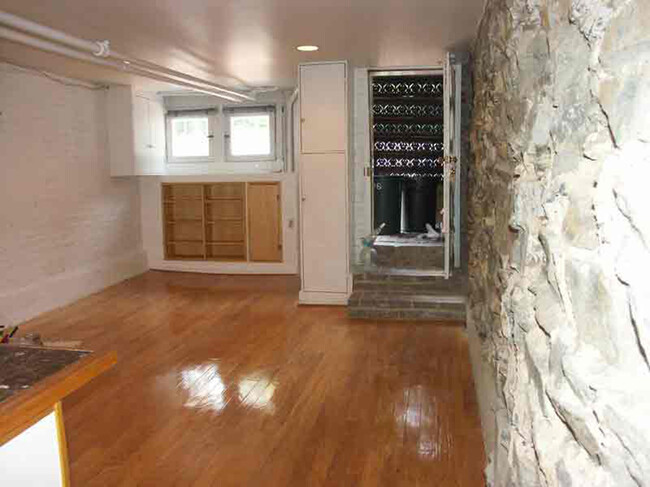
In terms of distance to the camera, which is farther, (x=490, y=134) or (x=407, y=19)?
(x=407, y=19)

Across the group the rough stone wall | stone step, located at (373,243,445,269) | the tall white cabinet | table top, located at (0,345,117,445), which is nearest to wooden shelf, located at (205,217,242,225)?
the tall white cabinet

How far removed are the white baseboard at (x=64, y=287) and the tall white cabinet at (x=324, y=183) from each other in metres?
2.39

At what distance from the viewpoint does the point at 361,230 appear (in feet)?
20.2

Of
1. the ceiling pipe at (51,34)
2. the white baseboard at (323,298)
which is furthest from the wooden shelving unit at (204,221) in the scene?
the ceiling pipe at (51,34)

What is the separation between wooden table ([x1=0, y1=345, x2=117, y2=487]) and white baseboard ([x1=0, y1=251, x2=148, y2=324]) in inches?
167

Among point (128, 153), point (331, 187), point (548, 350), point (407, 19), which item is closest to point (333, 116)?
point (331, 187)

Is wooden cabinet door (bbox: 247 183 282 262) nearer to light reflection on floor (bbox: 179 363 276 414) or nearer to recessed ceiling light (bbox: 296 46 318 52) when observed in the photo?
recessed ceiling light (bbox: 296 46 318 52)

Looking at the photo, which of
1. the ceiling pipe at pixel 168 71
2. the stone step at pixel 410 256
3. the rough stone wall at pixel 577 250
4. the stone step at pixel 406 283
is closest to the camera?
the rough stone wall at pixel 577 250

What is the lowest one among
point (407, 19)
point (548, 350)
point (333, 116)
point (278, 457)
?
point (278, 457)

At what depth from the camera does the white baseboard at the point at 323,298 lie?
231 inches

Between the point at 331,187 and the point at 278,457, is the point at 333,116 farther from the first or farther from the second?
the point at 278,457

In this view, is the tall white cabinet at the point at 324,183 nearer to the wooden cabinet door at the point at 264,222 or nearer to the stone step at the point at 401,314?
the stone step at the point at 401,314

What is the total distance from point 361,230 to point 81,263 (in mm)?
3087

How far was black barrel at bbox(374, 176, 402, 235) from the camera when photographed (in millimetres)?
7406
